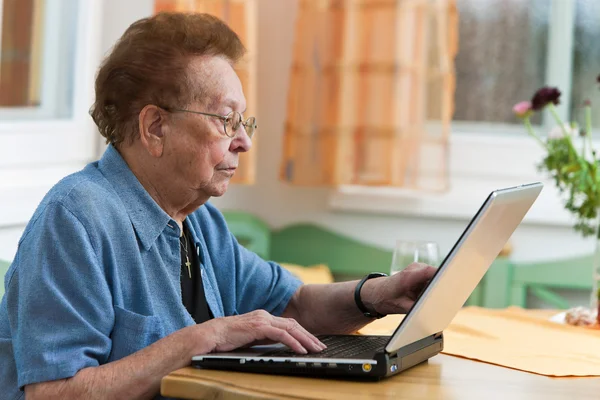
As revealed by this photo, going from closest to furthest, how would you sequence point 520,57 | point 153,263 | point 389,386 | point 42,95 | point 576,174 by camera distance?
point 389,386
point 153,263
point 576,174
point 42,95
point 520,57

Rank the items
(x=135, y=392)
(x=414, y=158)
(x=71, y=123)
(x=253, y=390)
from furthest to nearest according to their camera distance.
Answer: (x=414, y=158) → (x=71, y=123) → (x=135, y=392) → (x=253, y=390)

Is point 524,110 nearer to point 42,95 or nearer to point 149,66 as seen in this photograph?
point 149,66

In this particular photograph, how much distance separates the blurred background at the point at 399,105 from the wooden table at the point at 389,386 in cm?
164

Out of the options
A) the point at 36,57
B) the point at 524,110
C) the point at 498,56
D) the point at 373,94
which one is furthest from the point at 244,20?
the point at 524,110

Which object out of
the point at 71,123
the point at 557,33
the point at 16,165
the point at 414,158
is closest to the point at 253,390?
the point at 16,165

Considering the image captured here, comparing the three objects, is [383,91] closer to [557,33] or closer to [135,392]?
[557,33]

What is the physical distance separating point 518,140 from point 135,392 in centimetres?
236

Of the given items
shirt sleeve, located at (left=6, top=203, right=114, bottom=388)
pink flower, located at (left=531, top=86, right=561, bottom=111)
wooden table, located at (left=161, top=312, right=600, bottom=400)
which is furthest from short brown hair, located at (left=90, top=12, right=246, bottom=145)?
pink flower, located at (left=531, top=86, right=561, bottom=111)

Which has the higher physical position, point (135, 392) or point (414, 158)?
→ point (414, 158)

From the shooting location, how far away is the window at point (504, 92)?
3.37m

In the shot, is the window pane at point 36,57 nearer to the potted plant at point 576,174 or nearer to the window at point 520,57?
the potted plant at point 576,174

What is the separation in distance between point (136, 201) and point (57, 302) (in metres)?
0.27

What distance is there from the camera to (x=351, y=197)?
342cm

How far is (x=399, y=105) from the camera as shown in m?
3.24
